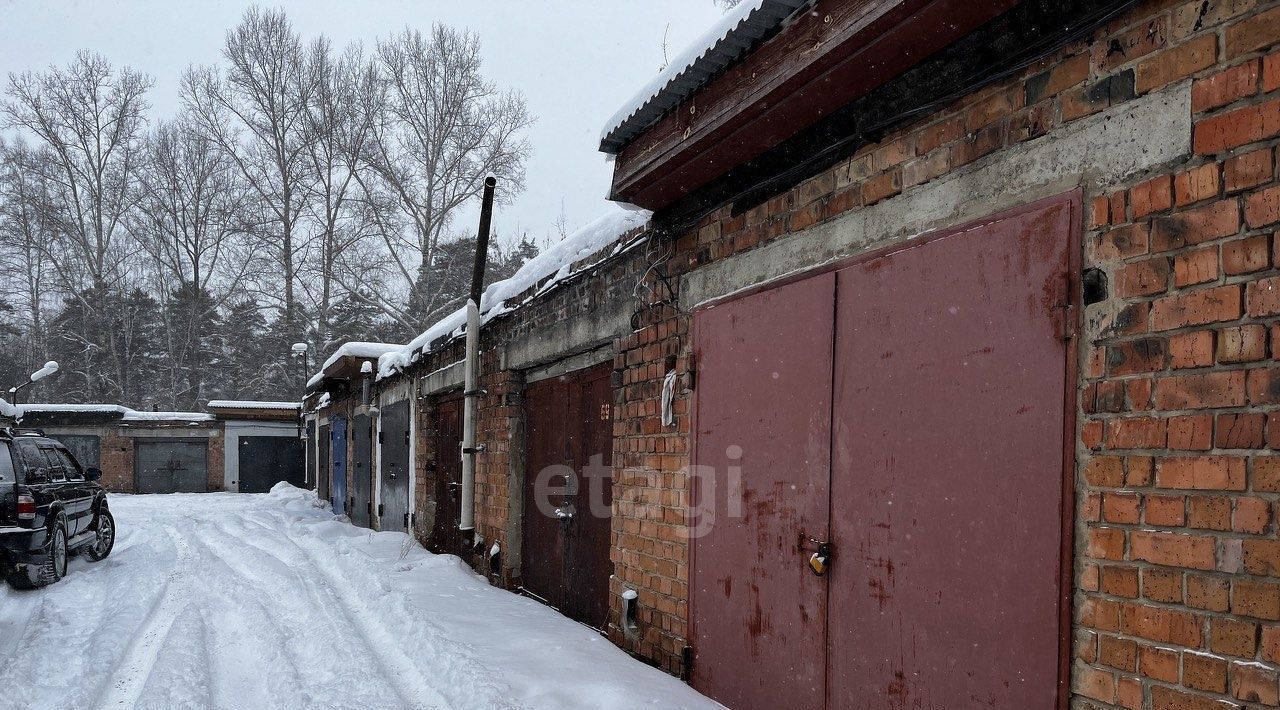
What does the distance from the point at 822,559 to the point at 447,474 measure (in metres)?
7.17

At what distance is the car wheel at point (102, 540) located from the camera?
9320 mm

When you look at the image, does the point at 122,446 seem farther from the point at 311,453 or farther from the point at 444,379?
the point at 444,379

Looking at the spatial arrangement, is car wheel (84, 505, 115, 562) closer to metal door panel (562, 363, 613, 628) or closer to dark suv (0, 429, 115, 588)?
dark suv (0, 429, 115, 588)

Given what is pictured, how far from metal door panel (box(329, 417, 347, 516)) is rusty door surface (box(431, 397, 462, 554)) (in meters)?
6.87

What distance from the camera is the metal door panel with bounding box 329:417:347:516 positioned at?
16094 mm

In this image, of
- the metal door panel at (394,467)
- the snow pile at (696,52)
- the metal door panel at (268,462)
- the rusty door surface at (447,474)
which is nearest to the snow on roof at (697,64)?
the snow pile at (696,52)

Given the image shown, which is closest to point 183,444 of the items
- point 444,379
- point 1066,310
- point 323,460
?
point 323,460

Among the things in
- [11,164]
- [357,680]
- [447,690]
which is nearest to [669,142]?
[447,690]

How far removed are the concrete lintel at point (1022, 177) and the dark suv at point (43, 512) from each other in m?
7.49

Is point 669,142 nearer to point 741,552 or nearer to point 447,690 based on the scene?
point 741,552

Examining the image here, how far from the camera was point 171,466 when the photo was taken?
24375 mm

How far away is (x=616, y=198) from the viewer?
4.46m

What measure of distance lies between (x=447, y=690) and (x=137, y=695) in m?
1.70

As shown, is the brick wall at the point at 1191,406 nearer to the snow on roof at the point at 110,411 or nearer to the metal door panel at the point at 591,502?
the metal door panel at the point at 591,502
